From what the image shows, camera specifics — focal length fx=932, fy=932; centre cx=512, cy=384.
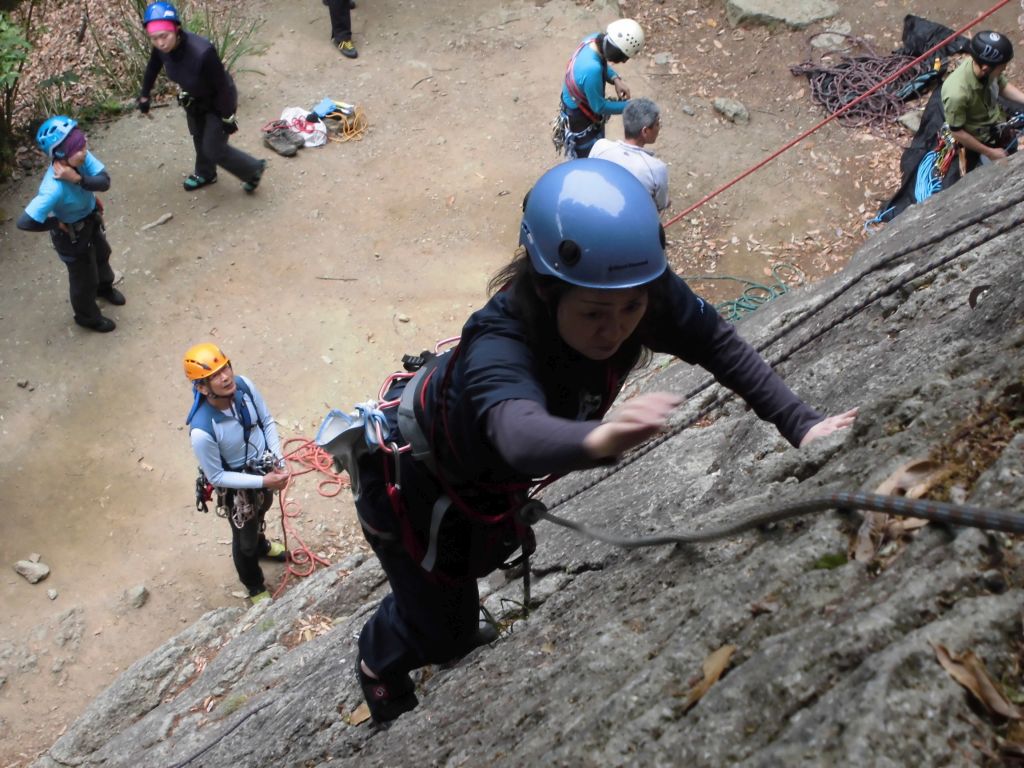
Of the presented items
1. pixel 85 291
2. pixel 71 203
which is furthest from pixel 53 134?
pixel 85 291

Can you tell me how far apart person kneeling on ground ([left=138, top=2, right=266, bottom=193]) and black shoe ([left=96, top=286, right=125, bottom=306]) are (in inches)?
70.1

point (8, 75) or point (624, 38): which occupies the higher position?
point (624, 38)

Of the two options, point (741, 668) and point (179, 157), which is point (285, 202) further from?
point (741, 668)

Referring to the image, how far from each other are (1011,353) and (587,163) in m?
1.19

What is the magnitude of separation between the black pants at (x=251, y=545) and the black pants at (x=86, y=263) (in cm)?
314

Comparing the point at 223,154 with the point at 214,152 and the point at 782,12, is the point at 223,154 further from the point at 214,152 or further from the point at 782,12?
the point at 782,12

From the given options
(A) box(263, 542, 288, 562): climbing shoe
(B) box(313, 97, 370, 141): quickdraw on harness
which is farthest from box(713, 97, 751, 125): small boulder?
(A) box(263, 542, 288, 562): climbing shoe

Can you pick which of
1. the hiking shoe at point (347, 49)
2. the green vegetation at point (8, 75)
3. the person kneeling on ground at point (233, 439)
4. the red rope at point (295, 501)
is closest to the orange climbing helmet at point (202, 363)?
the person kneeling on ground at point (233, 439)

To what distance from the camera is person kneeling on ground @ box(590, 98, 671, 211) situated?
23.2 feet

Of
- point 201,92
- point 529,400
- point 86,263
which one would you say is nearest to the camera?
point 529,400

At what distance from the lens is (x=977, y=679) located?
5.24 ft

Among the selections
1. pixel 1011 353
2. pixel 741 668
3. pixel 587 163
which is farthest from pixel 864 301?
pixel 741 668

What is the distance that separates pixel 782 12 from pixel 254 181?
23.4 feet

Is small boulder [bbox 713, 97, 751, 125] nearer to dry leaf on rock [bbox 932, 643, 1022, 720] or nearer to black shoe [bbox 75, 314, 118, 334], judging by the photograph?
black shoe [bbox 75, 314, 118, 334]
